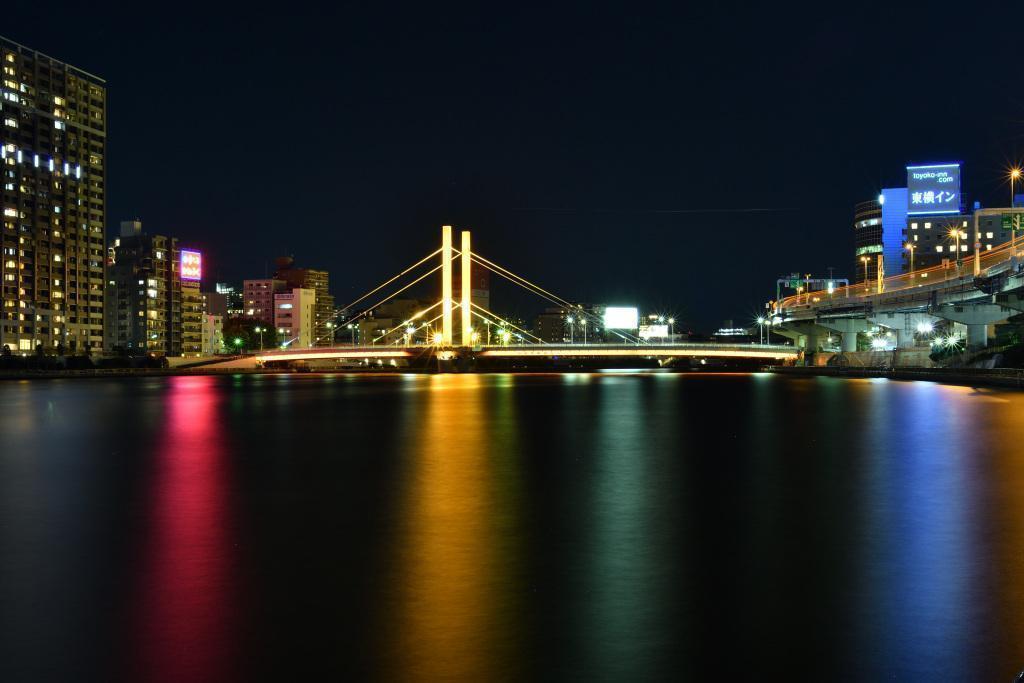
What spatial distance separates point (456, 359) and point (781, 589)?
9431cm

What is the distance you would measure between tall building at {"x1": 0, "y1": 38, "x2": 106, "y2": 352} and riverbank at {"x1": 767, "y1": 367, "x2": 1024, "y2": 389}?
92176mm

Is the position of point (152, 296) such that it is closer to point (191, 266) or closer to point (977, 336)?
point (191, 266)

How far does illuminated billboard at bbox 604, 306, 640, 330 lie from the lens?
138375 mm

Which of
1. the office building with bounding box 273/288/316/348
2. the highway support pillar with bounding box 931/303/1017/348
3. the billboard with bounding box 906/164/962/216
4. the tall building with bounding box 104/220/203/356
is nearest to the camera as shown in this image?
the highway support pillar with bounding box 931/303/1017/348

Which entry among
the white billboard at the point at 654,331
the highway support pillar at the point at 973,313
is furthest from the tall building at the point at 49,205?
the highway support pillar at the point at 973,313

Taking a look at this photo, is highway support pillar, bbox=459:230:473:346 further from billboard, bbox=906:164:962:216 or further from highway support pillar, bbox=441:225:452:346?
billboard, bbox=906:164:962:216

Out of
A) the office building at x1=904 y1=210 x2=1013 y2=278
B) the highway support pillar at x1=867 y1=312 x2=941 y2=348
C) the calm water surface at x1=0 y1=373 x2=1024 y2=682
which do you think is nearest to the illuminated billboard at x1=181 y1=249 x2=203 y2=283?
the highway support pillar at x1=867 y1=312 x2=941 y2=348

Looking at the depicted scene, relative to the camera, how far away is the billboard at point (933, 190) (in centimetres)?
14100

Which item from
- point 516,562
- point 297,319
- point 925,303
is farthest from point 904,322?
point 297,319

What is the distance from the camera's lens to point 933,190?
467ft

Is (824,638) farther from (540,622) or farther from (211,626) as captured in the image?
(211,626)

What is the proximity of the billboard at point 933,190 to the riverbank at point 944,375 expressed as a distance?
64.0 metres

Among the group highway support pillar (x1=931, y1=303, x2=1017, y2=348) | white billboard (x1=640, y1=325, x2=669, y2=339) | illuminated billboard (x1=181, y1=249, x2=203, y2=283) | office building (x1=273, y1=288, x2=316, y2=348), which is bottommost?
highway support pillar (x1=931, y1=303, x2=1017, y2=348)

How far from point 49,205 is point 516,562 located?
135 metres
